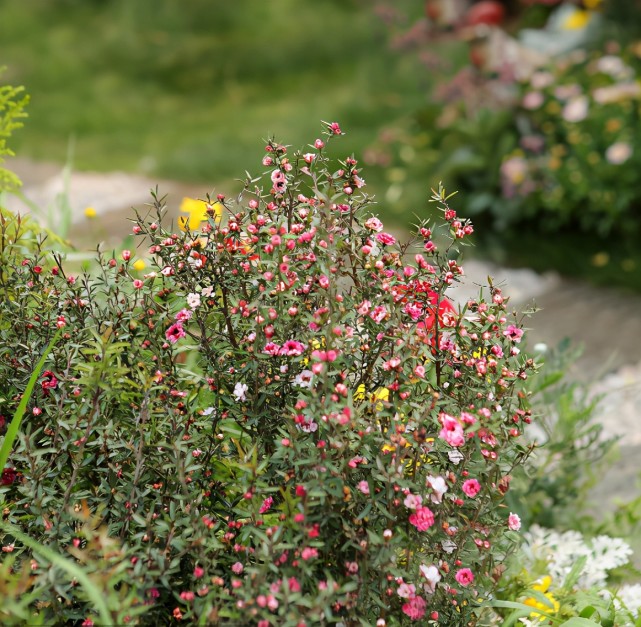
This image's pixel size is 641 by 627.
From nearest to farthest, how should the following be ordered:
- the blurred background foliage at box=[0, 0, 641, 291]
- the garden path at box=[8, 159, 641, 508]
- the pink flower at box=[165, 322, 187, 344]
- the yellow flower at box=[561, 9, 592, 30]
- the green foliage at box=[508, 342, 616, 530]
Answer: the pink flower at box=[165, 322, 187, 344] < the green foliage at box=[508, 342, 616, 530] < the garden path at box=[8, 159, 641, 508] < the blurred background foliage at box=[0, 0, 641, 291] < the yellow flower at box=[561, 9, 592, 30]

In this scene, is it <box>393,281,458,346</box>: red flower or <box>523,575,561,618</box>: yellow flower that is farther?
<box>523,575,561,618</box>: yellow flower

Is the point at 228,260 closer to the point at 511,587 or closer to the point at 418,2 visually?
the point at 511,587

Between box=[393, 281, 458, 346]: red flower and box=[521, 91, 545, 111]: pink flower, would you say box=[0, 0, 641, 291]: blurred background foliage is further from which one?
box=[393, 281, 458, 346]: red flower

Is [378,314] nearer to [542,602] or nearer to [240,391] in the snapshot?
[240,391]

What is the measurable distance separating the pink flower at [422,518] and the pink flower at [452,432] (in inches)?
5.1

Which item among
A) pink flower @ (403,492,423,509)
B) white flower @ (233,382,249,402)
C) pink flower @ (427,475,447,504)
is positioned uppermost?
white flower @ (233,382,249,402)

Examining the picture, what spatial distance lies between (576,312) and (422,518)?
3389 millimetres

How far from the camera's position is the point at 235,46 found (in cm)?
956

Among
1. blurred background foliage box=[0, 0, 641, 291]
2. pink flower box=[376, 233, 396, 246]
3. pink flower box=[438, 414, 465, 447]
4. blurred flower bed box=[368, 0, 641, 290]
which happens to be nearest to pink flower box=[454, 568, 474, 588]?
pink flower box=[438, 414, 465, 447]

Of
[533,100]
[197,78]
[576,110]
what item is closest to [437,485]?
[576,110]

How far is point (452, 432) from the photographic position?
148 cm

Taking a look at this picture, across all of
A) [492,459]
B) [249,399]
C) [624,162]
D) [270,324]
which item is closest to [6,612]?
[249,399]

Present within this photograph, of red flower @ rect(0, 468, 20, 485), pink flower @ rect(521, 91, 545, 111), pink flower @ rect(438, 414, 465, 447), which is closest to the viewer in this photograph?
pink flower @ rect(438, 414, 465, 447)

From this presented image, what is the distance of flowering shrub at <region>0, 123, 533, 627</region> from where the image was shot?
58.7 inches
